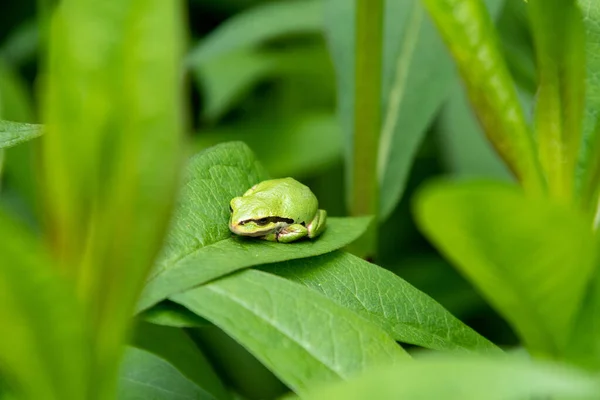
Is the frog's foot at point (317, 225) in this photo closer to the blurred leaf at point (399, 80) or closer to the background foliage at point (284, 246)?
the background foliage at point (284, 246)

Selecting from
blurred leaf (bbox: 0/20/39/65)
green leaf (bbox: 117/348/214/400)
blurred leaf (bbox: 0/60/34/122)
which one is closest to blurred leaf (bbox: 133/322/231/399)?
green leaf (bbox: 117/348/214/400)

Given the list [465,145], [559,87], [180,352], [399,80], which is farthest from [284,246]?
[465,145]

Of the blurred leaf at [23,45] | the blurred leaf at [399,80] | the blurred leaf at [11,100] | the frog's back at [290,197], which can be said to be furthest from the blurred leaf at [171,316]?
the blurred leaf at [23,45]

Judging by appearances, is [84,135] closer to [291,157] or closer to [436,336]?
[436,336]

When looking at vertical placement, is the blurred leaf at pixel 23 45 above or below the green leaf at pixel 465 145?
above

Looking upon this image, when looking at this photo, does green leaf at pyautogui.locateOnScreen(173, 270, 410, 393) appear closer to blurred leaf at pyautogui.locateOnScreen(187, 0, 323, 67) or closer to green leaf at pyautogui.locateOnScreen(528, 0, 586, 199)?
green leaf at pyautogui.locateOnScreen(528, 0, 586, 199)

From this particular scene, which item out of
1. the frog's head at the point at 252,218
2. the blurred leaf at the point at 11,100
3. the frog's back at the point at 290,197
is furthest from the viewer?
the blurred leaf at the point at 11,100
